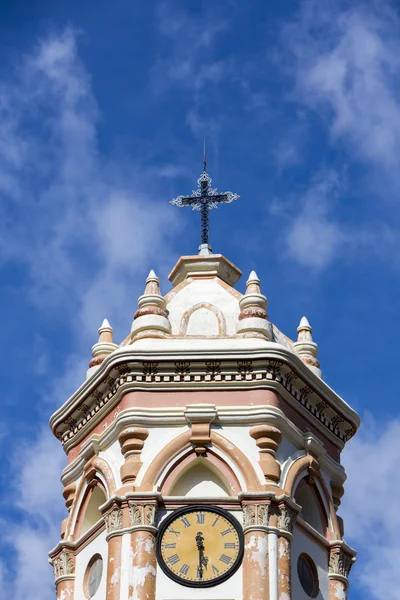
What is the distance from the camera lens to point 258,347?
29266 millimetres

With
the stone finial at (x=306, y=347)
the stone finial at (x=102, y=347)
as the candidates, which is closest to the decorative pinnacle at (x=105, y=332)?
the stone finial at (x=102, y=347)

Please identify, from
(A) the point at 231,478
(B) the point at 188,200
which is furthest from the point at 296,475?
(B) the point at 188,200

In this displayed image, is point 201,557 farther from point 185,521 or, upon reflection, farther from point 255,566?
point 255,566

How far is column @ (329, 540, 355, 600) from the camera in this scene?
96.2 ft

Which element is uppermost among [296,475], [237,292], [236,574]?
[237,292]

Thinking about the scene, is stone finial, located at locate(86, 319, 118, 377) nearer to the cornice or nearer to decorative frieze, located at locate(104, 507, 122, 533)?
the cornice

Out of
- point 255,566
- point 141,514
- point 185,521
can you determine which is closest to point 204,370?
point 185,521

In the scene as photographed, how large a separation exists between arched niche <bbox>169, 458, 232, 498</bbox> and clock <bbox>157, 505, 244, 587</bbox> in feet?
1.19

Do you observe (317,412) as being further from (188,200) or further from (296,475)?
(188,200)

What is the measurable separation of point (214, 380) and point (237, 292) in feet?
9.45

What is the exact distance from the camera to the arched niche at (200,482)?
28547 millimetres

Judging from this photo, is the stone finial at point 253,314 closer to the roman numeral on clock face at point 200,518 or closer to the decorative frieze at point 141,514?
the roman numeral on clock face at point 200,518

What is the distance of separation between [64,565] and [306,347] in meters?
5.76

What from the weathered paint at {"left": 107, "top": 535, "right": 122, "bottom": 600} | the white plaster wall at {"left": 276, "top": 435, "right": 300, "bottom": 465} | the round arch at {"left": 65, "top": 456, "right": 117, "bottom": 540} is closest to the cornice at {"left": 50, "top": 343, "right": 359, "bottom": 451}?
the white plaster wall at {"left": 276, "top": 435, "right": 300, "bottom": 465}
